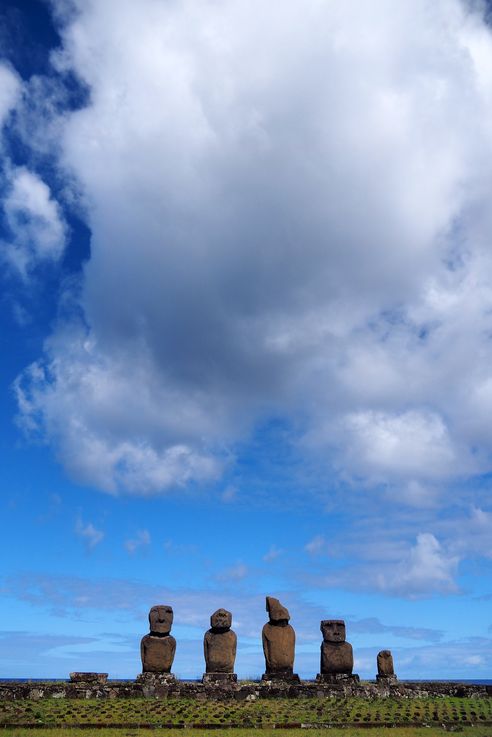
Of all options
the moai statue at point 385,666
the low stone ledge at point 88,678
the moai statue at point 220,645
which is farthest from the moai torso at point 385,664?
the low stone ledge at point 88,678

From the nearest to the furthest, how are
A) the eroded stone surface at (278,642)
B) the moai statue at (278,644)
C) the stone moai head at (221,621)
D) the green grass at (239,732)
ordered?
the green grass at (239,732), the moai statue at (278,644), the eroded stone surface at (278,642), the stone moai head at (221,621)

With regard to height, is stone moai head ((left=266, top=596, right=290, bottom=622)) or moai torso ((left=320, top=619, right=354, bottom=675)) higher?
stone moai head ((left=266, top=596, right=290, bottom=622))

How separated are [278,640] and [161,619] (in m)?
5.15

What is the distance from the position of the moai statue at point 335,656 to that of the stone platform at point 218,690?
89 cm

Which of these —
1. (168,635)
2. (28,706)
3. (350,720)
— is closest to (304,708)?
(350,720)

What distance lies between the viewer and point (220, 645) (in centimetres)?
3108

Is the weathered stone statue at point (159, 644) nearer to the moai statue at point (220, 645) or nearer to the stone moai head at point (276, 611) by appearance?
the moai statue at point (220, 645)

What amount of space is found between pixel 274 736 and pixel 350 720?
4.12 metres

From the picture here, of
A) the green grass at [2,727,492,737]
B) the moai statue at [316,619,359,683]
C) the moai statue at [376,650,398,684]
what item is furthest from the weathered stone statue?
the moai statue at [376,650,398,684]

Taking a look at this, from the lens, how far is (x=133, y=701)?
2664 cm

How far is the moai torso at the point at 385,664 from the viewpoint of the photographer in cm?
3203

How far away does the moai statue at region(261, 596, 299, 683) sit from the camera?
30.6 m

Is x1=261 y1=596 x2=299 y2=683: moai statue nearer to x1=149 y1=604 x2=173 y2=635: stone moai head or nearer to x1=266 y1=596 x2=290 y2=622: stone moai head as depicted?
x1=266 y1=596 x2=290 y2=622: stone moai head

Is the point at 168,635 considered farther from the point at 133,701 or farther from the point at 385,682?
the point at 385,682
